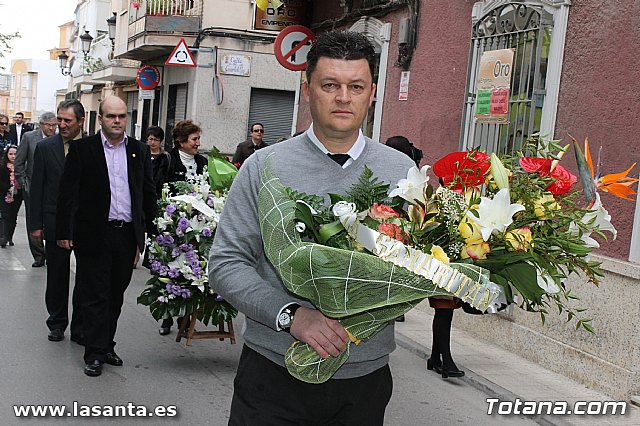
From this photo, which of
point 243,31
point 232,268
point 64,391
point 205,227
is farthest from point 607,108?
point 243,31

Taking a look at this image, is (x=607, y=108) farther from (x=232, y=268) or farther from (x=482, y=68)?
(x=232, y=268)

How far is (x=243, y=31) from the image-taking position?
2586 centimetres

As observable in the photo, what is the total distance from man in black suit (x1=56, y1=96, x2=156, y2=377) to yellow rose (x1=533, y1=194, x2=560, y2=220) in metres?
4.67

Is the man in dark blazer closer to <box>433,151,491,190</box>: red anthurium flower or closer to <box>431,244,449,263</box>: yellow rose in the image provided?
<box>433,151,491,190</box>: red anthurium flower

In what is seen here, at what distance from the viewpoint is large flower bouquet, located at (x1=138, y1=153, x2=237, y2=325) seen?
290 inches

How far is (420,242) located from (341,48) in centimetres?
74

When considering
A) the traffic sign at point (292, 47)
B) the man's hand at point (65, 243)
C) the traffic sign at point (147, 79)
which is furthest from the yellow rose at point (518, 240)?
the traffic sign at point (147, 79)

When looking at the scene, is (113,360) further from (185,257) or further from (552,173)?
(552,173)

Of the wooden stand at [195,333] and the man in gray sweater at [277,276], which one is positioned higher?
the man in gray sweater at [277,276]

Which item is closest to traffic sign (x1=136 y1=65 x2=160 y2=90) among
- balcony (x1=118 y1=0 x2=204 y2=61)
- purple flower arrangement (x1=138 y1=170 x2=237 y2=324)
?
balcony (x1=118 y1=0 x2=204 y2=61)

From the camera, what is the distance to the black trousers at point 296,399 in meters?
3.04

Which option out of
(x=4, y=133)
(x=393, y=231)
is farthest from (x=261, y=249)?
(x=4, y=133)

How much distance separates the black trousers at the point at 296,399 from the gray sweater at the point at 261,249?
1.5 inches

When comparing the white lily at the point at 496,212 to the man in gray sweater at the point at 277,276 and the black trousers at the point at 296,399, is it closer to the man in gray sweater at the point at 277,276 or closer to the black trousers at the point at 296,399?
the man in gray sweater at the point at 277,276
